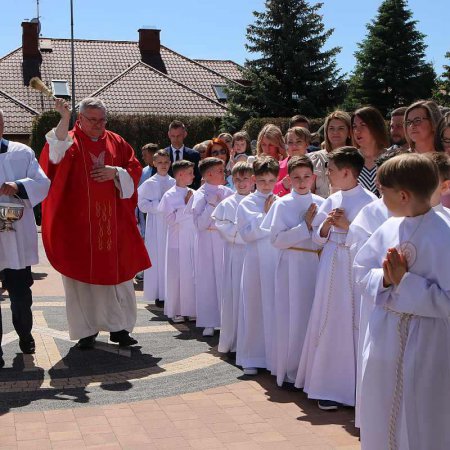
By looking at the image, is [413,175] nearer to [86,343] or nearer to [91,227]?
[91,227]

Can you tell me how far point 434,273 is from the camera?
3.57 meters

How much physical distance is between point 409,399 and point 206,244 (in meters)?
5.00

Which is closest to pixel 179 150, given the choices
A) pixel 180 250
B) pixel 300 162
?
pixel 180 250

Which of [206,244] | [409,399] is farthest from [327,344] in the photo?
[206,244]

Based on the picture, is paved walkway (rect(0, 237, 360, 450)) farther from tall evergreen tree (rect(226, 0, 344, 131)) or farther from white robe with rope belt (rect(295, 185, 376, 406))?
tall evergreen tree (rect(226, 0, 344, 131))

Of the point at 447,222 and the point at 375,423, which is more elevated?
the point at 447,222

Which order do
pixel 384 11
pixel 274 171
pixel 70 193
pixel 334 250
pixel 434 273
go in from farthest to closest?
pixel 384 11 < pixel 70 193 < pixel 274 171 < pixel 334 250 < pixel 434 273

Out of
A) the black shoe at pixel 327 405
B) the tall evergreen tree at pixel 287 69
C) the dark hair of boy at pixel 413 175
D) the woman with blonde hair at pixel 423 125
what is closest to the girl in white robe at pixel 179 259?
the black shoe at pixel 327 405

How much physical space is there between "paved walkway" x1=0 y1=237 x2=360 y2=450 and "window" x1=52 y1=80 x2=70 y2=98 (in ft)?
86.8

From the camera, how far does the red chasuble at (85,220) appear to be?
7.41 metres

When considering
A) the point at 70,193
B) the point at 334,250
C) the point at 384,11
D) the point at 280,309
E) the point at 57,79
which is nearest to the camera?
the point at 334,250

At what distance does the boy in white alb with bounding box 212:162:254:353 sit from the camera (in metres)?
7.18

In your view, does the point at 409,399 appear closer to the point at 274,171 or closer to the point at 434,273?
the point at 434,273

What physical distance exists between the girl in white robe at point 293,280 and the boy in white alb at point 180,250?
291 cm
